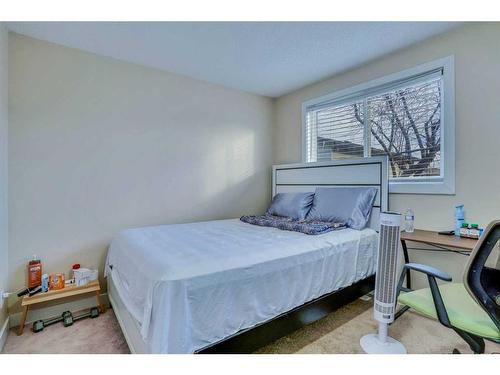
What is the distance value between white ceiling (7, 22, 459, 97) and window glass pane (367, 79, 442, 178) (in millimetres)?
464

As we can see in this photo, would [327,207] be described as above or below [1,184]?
below

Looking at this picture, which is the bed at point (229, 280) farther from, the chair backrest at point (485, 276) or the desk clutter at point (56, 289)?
the chair backrest at point (485, 276)

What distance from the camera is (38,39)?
2.24m

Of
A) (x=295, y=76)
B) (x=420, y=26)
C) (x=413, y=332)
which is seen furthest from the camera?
(x=295, y=76)

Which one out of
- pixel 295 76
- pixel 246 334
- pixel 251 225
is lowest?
pixel 246 334

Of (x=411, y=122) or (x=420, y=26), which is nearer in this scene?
(x=420, y=26)

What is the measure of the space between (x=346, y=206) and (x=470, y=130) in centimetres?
118

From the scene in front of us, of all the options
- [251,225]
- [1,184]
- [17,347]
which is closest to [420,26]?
[251,225]

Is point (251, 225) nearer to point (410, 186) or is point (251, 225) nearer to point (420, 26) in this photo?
point (410, 186)

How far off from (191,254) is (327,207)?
1.64m

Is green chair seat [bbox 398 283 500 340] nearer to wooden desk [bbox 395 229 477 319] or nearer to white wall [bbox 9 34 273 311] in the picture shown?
wooden desk [bbox 395 229 477 319]

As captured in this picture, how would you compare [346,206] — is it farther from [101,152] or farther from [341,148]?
[101,152]
